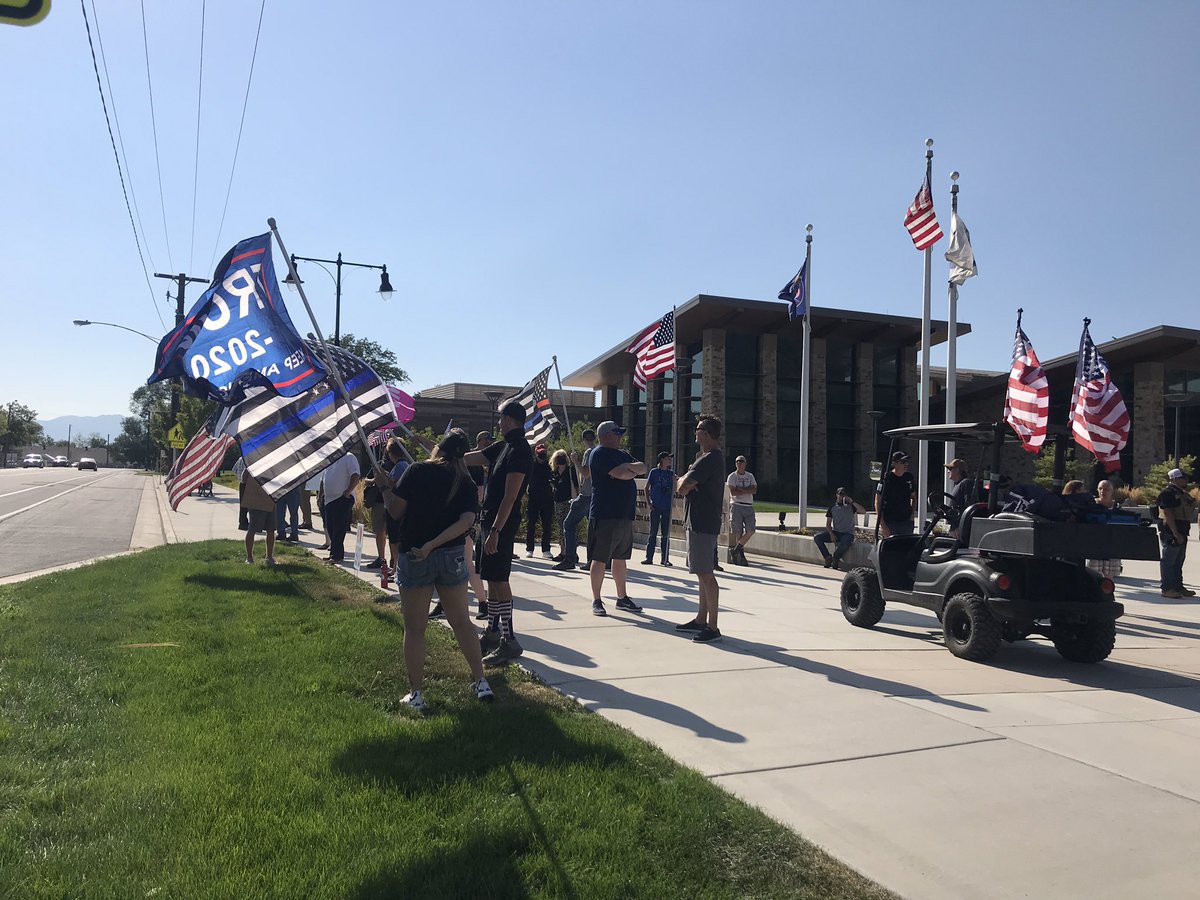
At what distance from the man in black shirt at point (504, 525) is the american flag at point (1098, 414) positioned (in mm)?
11776

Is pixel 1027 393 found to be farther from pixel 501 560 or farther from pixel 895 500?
pixel 501 560

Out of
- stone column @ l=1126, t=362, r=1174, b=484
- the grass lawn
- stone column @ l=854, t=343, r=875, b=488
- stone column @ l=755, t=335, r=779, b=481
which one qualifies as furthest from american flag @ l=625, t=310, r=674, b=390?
stone column @ l=1126, t=362, r=1174, b=484

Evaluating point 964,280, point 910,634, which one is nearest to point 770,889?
point 910,634

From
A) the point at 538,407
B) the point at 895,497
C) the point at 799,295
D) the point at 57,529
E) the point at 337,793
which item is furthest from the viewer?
the point at 799,295

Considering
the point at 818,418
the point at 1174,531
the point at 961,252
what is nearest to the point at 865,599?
the point at 1174,531

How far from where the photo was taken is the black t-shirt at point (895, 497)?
35.8 ft

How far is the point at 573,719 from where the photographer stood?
5.20 metres

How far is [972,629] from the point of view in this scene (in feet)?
24.9

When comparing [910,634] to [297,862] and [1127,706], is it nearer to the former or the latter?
[1127,706]

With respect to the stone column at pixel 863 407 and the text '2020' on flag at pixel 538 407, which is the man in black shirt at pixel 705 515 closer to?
the text '2020' on flag at pixel 538 407

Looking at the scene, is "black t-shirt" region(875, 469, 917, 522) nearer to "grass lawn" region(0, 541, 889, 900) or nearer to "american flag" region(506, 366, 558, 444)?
"grass lawn" region(0, 541, 889, 900)

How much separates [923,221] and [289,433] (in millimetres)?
14208

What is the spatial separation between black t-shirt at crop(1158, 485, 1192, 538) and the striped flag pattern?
1097 centimetres

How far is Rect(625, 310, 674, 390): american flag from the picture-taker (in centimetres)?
1980
